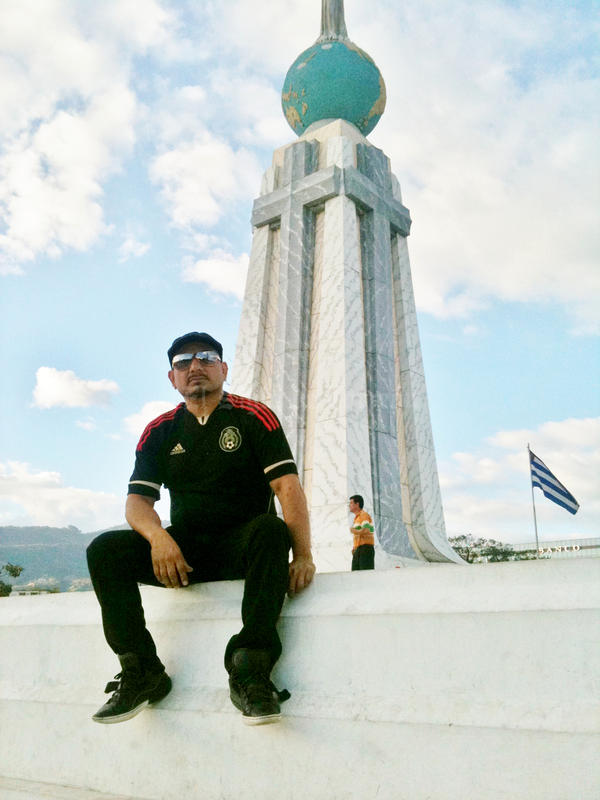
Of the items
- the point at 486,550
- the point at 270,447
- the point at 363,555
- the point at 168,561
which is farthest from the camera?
the point at 486,550

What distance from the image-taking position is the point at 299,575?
2.53m

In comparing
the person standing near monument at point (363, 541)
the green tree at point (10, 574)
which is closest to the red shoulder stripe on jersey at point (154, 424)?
the person standing near monument at point (363, 541)

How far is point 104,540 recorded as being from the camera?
104 inches

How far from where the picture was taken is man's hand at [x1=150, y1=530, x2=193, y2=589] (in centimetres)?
264

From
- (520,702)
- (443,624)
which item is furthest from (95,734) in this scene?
(520,702)

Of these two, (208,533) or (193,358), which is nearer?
(208,533)

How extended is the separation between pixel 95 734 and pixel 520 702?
173 centimetres

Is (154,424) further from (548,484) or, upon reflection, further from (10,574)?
(10,574)

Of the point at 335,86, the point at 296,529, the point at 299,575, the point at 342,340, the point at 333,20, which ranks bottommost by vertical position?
the point at 299,575

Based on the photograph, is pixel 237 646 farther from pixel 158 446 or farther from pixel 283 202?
pixel 283 202

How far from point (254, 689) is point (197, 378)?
1.52m

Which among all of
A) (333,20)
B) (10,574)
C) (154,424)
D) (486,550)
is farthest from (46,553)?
(154,424)

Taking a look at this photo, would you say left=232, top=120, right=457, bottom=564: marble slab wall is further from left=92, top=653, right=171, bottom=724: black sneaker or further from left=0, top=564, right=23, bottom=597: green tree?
left=0, top=564, right=23, bottom=597: green tree

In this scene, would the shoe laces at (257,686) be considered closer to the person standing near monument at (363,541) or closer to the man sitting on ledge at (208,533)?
the man sitting on ledge at (208,533)
